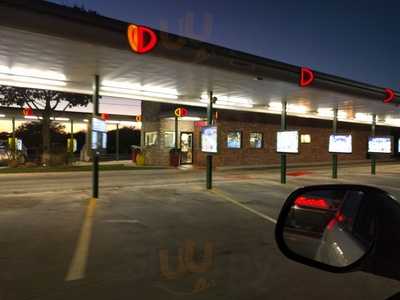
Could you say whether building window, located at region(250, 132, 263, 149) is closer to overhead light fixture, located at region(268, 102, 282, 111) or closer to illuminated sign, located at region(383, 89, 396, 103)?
overhead light fixture, located at region(268, 102, 282, 111)

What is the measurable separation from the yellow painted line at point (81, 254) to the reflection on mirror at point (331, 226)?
10.5 ft

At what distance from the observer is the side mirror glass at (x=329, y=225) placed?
1938mm

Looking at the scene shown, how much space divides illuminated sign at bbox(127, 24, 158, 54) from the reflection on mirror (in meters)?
6.36

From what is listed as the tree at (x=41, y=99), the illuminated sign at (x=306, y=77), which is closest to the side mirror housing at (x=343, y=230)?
the illuminated sign at (x=306, y=77)

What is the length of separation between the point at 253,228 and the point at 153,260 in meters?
2.75

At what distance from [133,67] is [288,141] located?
8.18 m

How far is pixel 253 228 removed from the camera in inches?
292

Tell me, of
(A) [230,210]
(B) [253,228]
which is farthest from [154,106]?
(B) [253,228]

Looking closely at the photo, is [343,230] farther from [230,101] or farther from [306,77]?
[230,101]

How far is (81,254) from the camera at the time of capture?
218 inches

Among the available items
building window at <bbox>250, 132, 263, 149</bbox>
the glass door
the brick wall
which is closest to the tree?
the glass door

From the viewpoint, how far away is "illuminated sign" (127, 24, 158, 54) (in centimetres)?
801

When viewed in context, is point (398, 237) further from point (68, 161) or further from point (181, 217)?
point (68, 161)

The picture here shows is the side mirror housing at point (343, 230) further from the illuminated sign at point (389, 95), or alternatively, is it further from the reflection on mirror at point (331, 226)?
the illuminated sign at point (389, 95)
